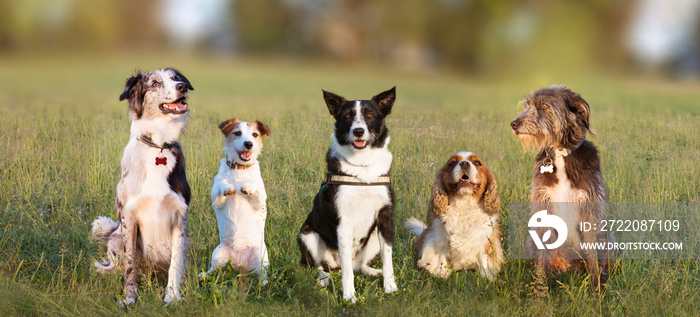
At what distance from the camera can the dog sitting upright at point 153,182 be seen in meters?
4.77

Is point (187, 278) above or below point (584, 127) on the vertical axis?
below

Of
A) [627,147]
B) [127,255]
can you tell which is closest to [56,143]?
[127,255]

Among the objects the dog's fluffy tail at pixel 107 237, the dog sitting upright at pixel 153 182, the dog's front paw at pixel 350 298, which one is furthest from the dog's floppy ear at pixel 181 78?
the dog's front paw at pixel 350 298

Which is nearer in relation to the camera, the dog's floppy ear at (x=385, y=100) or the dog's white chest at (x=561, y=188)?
the dog's floppy ear at (x=385, y=100)

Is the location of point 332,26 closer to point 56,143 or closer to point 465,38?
point 465,38

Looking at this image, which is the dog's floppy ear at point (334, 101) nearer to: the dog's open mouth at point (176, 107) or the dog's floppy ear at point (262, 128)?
the dog's floppy ear at point (262, 128)

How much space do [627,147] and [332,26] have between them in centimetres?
655

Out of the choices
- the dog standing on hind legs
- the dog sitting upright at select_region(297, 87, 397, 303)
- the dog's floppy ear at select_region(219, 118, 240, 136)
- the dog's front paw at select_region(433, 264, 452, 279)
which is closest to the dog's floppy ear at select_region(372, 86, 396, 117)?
the dog sitting upright at select_region(297, 87, 397, 303)

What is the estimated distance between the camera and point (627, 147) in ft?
28.3

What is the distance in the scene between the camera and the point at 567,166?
5.08m
